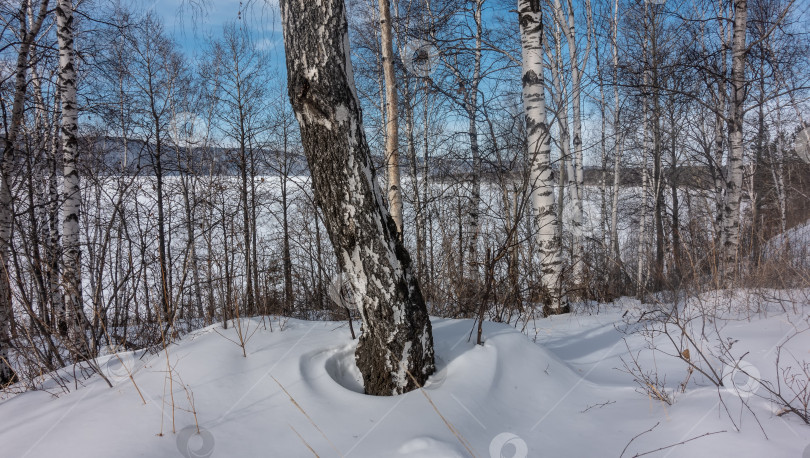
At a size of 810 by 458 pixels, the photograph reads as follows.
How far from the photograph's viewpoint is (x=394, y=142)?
505 cm

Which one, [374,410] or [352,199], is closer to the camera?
[374,410]

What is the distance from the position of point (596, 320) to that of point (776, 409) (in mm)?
2464

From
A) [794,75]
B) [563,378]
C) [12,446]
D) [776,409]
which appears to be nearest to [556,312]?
[563,378]
